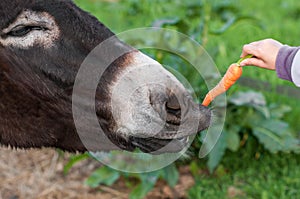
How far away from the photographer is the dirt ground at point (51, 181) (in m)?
4.20

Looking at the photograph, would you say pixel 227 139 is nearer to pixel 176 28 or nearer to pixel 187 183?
pixel 187 183

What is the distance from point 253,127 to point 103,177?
1.08 metres

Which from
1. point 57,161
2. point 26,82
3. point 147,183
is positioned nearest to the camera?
point 26,82

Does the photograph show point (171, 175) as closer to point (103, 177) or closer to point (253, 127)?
point (103, 177)

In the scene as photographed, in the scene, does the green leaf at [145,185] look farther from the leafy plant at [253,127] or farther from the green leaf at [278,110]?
the green leaf at [278,110]

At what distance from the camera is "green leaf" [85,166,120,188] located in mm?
4098

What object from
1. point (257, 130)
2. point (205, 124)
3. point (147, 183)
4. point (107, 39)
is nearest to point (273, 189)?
point (257, 130)

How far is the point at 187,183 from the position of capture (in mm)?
4266

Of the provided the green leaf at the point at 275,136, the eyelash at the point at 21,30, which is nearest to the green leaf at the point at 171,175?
the green leaf at the point at 275,136

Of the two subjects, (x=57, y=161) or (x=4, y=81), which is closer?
(x=4, y=81)

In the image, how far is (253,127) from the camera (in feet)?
14.1

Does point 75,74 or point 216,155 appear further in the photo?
point 216,155

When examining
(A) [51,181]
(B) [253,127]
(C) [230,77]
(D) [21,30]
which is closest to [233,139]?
(B) [253,127]

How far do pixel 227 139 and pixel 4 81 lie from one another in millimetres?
1872
